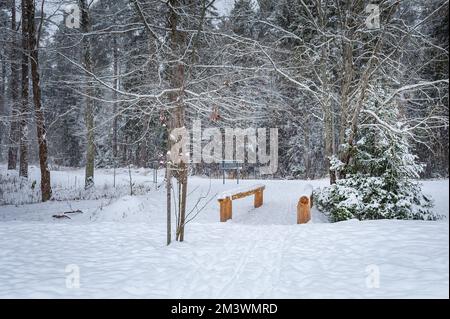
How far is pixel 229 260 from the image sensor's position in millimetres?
5918

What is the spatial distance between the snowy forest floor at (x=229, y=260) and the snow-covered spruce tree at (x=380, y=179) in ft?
3.26

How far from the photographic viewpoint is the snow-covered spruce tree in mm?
9062

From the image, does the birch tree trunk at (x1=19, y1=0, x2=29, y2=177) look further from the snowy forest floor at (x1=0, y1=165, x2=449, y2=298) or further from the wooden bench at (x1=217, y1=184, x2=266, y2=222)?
the wooden bench at (x1=217, y1=184, x2=266, y2=222)

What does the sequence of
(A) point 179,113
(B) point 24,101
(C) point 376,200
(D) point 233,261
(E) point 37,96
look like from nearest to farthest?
(D) point 233,261 < (A) point 179,113 < (C) point 376,200 < (E) point 37,96 < (B) point 24,101

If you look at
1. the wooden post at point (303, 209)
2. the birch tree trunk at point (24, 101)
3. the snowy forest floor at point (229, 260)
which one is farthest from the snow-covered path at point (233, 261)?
the birch tree trunk at point (24, 101)

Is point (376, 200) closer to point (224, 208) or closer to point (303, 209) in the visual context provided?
point (303, 209)

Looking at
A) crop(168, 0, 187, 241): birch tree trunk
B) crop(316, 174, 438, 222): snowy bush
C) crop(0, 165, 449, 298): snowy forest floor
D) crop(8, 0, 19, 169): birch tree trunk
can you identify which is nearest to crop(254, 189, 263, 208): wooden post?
crop(316, 174, 438, 222): snowy bush

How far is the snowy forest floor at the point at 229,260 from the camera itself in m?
4.56

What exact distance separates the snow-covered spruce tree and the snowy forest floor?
0.99 metres

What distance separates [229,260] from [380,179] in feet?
17.2

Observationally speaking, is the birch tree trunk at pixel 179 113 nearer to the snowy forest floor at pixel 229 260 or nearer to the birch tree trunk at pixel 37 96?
the snowy forest floor at pixel 229 260

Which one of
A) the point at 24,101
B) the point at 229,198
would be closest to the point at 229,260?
the point at 229,198

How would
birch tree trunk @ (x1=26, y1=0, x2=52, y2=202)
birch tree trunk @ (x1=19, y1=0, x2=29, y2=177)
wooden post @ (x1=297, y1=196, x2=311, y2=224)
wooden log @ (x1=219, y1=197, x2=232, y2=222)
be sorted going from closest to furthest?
wooden post @ (x1=297, y1=196, x2=311, y2=224), wooden log @ (x1=219, y1=197, x2=232, y2=222), birch tree trunk @ (x1=26, y1=0, x2=52, y2=202), birch tree trunk @ (x1=19, y1=0, x2=29, y2=177)

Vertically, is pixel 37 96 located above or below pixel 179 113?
above
